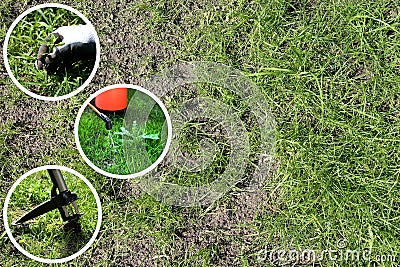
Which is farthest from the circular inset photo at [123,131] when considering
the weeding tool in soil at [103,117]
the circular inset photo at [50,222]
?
the circular inset photo at [50,222]

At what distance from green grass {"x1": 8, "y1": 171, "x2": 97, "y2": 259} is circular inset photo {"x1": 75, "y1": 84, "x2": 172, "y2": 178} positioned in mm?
121

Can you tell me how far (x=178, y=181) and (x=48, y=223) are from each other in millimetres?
464

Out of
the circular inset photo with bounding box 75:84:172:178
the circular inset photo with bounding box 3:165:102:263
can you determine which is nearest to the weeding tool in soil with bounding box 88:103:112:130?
the circular inset photo with bounding box 75:84:172:178

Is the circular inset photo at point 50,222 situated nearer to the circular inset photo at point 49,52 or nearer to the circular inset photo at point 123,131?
the circular inset photo at point 123,131

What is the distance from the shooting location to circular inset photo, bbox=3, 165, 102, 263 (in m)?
2.13

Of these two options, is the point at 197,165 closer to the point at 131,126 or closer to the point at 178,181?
the point at 178,181

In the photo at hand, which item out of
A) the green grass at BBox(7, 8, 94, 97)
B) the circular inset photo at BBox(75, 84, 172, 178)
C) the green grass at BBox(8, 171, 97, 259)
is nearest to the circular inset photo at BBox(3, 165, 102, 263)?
the green grass at BBox(8, 171, 97, 259)

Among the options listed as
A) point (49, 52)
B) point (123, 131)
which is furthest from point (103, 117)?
point (49, 52)

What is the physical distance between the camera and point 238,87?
2.14m

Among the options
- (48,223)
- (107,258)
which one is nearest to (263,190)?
(107,258)

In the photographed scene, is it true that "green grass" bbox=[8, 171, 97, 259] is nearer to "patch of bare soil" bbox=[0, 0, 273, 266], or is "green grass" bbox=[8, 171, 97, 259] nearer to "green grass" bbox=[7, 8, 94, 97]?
"patch of bare soil" bbox=[0, 0, 273, 266]

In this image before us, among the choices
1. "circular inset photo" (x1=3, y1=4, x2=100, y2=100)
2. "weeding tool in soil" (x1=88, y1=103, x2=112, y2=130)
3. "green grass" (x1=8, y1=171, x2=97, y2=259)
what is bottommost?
"green grass" (x1=8, y1=171, x2=97, y2=259)

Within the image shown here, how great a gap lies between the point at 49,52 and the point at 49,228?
60cm

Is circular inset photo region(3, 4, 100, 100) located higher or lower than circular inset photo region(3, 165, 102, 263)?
higher
